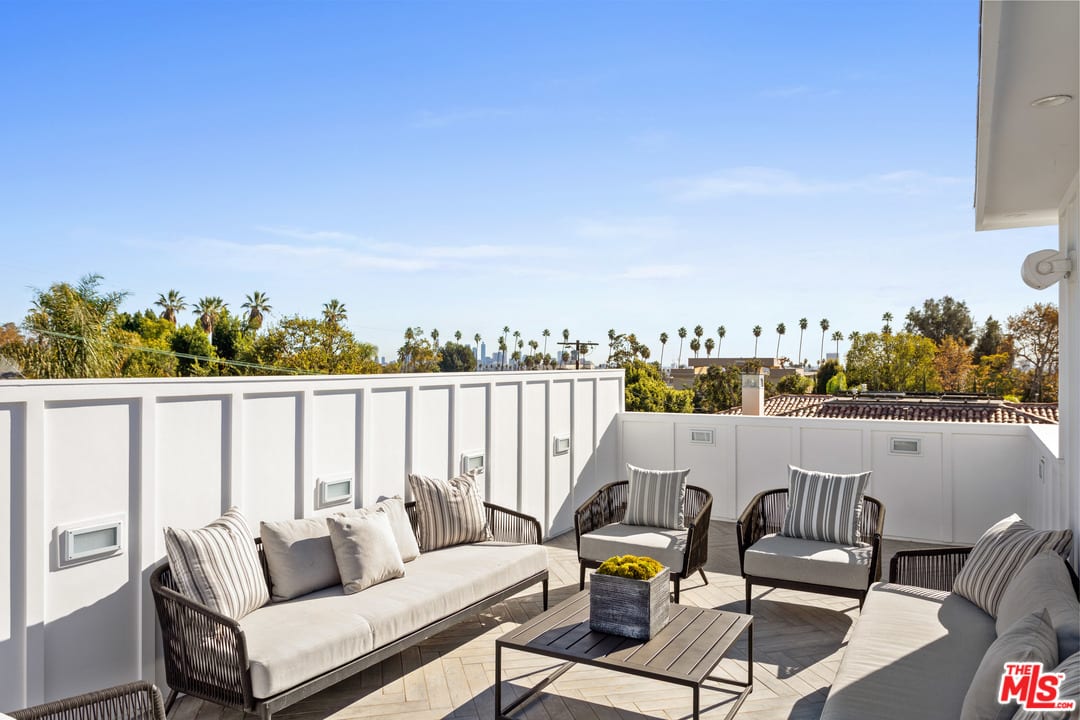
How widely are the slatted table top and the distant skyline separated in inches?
108

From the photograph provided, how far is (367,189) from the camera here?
21.6m

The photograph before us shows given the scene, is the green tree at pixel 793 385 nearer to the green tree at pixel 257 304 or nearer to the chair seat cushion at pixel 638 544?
the green tree at pixel 257 304

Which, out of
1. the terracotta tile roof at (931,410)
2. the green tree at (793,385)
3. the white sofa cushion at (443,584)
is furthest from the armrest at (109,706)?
the green tree at (793,385)

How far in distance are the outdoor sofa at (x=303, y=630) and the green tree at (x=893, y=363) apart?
4744cm

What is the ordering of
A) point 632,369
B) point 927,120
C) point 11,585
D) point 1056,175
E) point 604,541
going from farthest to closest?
point 632,369, point 927,120, point 604,541, point 1056,175, point 11,585

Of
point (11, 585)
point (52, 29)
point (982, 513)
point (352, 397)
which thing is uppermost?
point (52, 29)

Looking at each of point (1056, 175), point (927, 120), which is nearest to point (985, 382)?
point (927, 120)

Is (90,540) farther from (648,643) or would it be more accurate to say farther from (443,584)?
(648,643)

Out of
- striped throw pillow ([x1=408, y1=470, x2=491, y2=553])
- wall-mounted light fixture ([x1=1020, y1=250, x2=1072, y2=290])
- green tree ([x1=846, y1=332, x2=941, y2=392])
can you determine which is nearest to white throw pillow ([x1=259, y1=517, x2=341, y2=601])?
striped throw pillow ([x1=408, y1=470, x2=491, y2=553])

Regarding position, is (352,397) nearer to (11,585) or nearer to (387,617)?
(387,617)

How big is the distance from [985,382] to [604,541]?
141 feet

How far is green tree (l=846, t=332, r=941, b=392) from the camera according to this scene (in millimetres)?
46250

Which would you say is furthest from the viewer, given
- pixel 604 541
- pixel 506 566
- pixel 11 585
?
pixel 604 541

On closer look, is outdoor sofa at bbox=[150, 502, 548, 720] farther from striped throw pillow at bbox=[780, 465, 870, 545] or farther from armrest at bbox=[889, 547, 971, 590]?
armrest at bbox=[889, 547, 971, 590]
